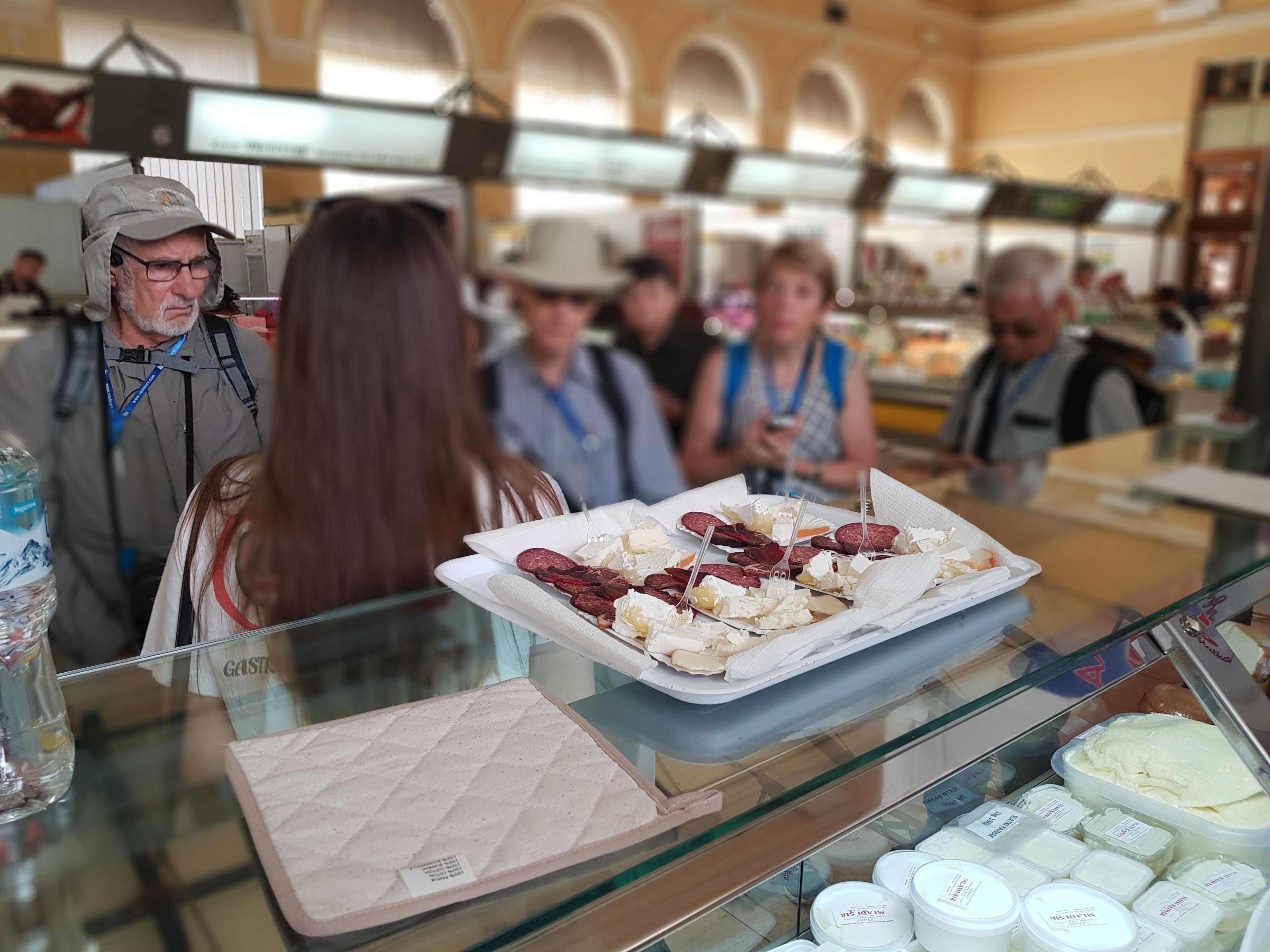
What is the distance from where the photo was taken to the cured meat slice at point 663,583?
97 cm

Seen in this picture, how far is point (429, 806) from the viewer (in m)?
0.68

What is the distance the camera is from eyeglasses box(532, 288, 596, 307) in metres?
3.09

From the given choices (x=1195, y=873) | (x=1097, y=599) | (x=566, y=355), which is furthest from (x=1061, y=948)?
(x=566, y=355)

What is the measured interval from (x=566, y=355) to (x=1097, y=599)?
214 centimetres

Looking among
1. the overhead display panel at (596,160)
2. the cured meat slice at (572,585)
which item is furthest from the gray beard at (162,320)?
the overhead display panel at (596,160)

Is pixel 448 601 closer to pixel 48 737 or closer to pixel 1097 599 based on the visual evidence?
pixel 48 737

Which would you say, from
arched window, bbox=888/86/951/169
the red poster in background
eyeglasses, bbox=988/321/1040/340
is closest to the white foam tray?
eyeglasses, bbox=988/321/1040/340

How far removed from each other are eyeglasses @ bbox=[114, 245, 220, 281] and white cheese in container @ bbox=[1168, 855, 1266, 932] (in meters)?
1.16

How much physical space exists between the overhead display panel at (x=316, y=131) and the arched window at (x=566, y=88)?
15.4 ft

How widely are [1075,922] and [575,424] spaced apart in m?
2.27

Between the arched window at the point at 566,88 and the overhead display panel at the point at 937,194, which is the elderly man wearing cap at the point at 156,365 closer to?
the overhead display panel at the point at 937,194

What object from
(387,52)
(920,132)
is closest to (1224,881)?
(387,52)

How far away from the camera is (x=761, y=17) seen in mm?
11586

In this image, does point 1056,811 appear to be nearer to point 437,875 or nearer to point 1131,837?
point 1131,837
